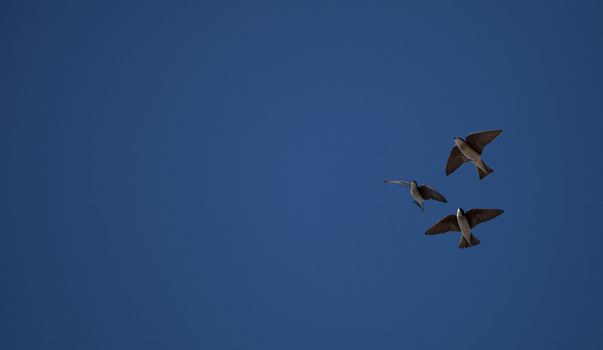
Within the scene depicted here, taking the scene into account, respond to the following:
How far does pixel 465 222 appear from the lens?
2238 centimetres

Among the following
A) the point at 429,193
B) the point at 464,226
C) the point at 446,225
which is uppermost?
the point at 429,193

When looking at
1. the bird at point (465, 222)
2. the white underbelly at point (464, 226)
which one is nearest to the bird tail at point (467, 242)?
the bird at point (465, 222)

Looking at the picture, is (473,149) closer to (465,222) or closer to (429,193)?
(429,193)

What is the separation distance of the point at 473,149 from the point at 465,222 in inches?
90.1

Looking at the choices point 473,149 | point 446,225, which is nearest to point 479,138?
point 473,149

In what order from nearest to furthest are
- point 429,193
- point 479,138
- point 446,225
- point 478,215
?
point 478,215 → point 479,138 → point 429,193 → point 446,225

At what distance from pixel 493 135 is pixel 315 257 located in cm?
13503

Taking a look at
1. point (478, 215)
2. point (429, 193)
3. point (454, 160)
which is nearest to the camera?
point (478, 215)

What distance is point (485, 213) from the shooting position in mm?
22156

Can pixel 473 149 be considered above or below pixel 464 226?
above

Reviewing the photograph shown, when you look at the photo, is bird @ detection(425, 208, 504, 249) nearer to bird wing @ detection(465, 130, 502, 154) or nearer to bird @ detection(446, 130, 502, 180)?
bird @ detection(446, 130, 502, 180)

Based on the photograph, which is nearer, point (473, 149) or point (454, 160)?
point (473, 149)

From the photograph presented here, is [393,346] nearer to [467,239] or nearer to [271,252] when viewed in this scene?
[467,239]

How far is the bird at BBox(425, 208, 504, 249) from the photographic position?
22172mm
